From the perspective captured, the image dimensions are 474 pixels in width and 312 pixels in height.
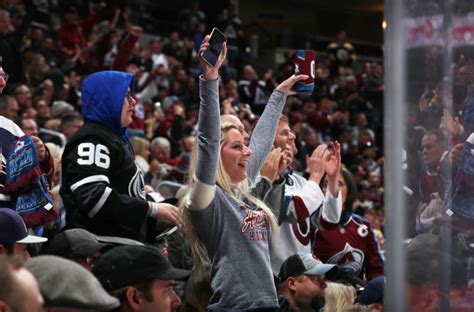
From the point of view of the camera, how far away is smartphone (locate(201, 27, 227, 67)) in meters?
3.82

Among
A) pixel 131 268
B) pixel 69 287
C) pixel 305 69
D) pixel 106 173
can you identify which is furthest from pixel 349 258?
pixel 69 287

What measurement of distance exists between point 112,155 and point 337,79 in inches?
690

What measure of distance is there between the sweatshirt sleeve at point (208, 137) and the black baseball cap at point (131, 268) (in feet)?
2.02

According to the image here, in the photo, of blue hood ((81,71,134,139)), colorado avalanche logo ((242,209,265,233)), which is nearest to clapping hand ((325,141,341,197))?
colorado avalanche logo ((242,209,265,233))

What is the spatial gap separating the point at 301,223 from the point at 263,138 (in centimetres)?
82

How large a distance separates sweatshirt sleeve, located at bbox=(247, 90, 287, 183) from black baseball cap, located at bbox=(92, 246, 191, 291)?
1.38 m

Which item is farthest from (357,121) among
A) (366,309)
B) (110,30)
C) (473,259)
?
(473,259)

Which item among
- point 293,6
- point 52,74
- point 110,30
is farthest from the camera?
point 293,6

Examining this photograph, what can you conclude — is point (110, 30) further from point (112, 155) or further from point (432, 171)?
point (432, 171)

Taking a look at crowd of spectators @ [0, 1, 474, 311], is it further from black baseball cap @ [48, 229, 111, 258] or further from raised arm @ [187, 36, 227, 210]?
raised arm @ [187, 36, 227, 210]

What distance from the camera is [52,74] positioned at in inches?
503

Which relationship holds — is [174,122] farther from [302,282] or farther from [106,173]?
[106,173]

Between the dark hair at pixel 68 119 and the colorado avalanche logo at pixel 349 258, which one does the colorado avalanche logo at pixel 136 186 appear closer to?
the colorado avalanche logo at pixel 349 258

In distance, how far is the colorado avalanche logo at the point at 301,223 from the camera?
17.2 ft
